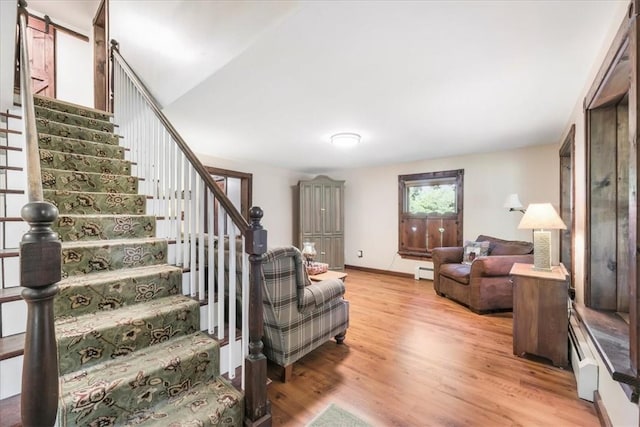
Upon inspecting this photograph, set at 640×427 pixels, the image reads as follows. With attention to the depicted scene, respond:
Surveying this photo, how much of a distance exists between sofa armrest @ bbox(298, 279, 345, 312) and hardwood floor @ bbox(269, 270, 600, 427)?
0.51m

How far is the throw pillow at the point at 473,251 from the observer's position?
4074 millimetres

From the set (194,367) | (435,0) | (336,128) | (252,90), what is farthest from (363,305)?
(435,0)

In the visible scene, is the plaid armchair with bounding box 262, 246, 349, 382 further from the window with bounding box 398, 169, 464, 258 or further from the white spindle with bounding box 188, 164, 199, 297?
the window with bounding box 398, 169, 464, 258

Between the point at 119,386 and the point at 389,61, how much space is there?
2.43 m

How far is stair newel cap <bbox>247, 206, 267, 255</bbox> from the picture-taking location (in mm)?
1489

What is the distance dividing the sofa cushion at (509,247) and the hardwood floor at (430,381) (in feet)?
3.65

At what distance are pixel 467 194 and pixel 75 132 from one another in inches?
212

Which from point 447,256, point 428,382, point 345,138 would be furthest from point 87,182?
point 447,256

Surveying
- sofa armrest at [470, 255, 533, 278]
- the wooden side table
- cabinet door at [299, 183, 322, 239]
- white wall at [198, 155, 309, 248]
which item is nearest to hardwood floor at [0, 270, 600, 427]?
the wooden side table

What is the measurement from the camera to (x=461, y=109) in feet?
9.18

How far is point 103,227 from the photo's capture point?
201 centimetres

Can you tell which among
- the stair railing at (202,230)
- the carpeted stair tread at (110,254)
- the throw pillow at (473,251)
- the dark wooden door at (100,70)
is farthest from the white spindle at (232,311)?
the throw pillow at (473,251)

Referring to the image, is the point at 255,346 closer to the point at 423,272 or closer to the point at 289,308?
the point at 289,308

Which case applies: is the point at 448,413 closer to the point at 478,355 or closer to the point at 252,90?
the point at 478,355
